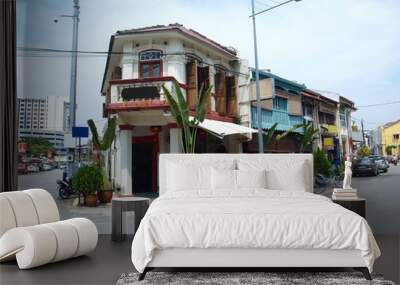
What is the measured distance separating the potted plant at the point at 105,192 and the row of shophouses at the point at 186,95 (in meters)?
0.11

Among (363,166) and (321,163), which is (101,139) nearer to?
(321,163)

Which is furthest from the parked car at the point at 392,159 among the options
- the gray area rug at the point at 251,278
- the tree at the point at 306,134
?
the gray area rug at the point at 251,278

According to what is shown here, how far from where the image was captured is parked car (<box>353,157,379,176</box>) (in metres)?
5.36

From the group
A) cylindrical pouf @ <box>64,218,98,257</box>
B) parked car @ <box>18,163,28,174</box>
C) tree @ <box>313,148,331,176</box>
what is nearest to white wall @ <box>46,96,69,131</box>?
parked car @ <box>18,163,28,174</box>

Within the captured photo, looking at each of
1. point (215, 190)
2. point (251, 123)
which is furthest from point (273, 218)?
point (251, 123)

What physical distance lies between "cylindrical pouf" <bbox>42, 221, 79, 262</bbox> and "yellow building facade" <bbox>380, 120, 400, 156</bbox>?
3.93 metres

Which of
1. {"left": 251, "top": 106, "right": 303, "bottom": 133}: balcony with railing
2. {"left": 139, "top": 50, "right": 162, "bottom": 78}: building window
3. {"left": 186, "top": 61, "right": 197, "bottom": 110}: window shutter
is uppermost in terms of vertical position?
{"left": 139, "top": 50, "right": 162, "bottom": 78}: building window

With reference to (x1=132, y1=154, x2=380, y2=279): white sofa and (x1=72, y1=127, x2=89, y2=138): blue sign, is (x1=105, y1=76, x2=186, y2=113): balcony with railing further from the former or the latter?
(x1=132, y1=154, x2=380, y2=279): white sofa

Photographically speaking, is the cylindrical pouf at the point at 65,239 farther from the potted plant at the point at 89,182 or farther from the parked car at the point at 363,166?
the parked car at the point at 363,166

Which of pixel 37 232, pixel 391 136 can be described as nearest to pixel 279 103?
pixel 391 136

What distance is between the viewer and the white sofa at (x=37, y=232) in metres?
3.28

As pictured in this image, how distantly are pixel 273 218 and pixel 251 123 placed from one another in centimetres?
252

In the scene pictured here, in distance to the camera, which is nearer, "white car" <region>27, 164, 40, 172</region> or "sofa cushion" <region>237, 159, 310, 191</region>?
"sofa cushion" <region>237, 159, 310, 191</region>

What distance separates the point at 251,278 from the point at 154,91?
291 centimetres
